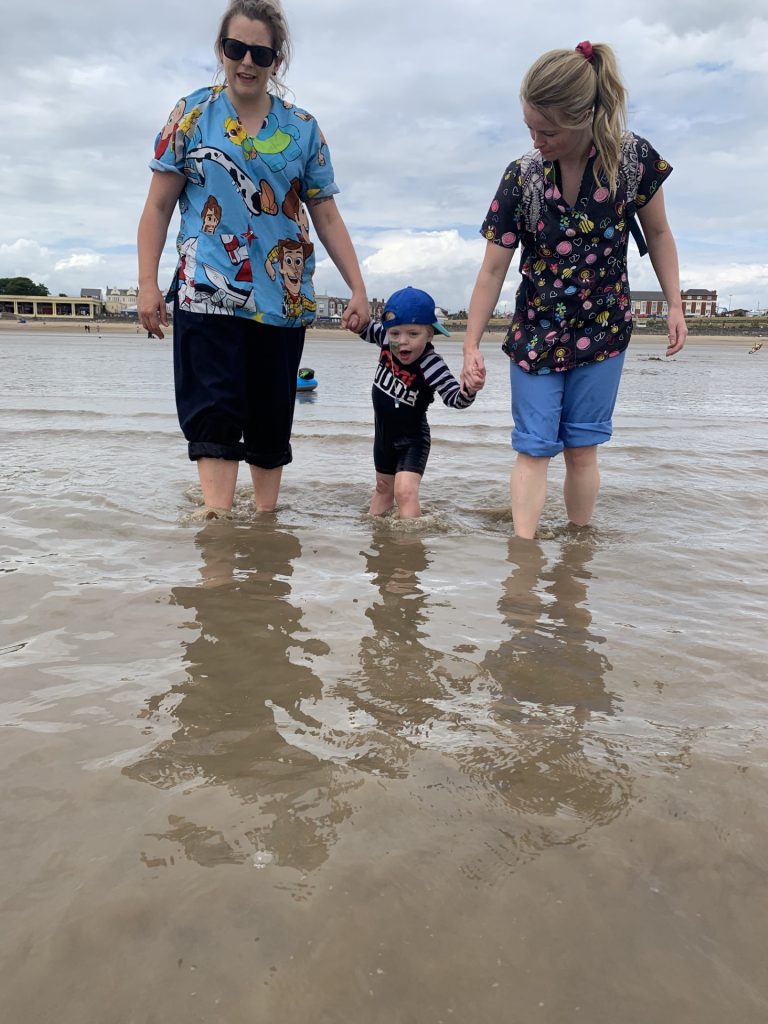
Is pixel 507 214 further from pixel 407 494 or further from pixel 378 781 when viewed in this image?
pixel 378 781

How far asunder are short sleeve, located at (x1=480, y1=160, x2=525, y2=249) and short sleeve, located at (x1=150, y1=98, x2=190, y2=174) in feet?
4.58

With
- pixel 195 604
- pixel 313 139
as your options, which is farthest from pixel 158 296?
pixel 195 604

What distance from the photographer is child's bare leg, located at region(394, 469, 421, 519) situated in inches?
164

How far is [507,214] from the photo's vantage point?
3529 millimetres

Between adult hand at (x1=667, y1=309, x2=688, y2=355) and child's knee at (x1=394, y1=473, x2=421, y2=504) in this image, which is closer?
adult hand at (x1=667, y1=309, x2=688, y2=355)

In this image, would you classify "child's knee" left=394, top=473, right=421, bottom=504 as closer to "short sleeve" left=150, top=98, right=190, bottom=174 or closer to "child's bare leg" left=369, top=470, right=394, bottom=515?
"child's bare leg" left=369, top=470, right=394, bottom=515

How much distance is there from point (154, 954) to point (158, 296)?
10.3 ft

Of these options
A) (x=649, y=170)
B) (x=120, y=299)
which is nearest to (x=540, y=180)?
(x=649, y=170)

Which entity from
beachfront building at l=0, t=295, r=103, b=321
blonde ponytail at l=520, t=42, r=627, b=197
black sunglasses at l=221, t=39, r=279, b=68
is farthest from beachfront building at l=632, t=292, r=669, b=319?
black sunglasses at l=221, t=39, r=279, b=68

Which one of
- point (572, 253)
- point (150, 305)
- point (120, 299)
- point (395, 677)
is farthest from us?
point (120, 299)

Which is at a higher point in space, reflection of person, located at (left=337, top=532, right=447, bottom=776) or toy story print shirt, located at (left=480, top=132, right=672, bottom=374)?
toy story print shirt, located at (left=480, top=132, right=672, bottom=374)

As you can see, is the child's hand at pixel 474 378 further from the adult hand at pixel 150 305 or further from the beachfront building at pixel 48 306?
the beachfront building at pixel 48 306

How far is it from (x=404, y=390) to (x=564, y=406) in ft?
3.51

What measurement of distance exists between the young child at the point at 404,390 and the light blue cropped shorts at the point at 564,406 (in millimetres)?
586
